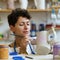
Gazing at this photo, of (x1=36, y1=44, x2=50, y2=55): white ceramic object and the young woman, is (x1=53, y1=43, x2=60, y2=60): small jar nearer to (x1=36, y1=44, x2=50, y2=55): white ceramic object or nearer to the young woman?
(x1=36, y1=44, x2=50, y2=55): white ceramic object

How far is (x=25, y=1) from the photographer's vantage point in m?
2.70

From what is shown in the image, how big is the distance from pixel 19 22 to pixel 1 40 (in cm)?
135

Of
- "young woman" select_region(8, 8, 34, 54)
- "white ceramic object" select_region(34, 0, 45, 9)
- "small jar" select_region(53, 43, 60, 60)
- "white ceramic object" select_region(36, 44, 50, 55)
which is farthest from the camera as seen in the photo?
"white ceramic object" select_region(34, 0, 45, 9)

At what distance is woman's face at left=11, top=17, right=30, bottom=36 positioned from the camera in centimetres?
149

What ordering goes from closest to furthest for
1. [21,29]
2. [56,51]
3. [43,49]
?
1. [56,51]
2. [43,49]
3. [21,29]

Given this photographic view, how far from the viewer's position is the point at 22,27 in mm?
1523

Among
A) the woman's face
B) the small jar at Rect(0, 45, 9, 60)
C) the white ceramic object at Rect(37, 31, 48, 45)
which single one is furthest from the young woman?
the small jar at Rect(0, 45, 9, 60)

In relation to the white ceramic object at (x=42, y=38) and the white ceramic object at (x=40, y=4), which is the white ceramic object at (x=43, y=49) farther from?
the white ceramic object at (x=40, y=4)

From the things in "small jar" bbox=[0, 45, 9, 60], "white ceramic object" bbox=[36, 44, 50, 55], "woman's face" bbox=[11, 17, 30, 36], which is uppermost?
"woman's face" bbox=[11, 17, 30, 36]

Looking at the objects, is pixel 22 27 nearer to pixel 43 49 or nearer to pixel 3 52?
pixel 43 49

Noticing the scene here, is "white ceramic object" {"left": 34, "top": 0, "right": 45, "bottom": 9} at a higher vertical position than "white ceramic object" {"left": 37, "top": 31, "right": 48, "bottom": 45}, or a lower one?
higher

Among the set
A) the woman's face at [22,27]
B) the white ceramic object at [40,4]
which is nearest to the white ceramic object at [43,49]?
the woman's face at [22,27]

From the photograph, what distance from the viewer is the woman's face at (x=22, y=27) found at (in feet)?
4.87

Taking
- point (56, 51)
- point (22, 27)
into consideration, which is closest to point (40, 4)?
point (22, 27)
